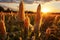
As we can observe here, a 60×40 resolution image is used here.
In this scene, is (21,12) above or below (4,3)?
above

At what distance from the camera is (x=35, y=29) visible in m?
1.49

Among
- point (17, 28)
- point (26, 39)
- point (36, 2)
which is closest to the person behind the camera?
point (26, 39)

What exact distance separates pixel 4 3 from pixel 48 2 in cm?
67

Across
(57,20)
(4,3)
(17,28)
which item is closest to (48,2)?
(4,3)

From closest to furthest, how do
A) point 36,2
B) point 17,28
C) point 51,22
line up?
point 17,28 → point 51,22 → point 36,2

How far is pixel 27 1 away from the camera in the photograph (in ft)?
10.3

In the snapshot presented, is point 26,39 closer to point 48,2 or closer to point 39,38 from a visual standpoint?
point 39,38

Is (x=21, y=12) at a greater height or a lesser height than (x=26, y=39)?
greater

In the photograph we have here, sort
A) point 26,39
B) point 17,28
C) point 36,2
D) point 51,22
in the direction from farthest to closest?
point 36,2, point 51,22, point 17,28, point 26,39

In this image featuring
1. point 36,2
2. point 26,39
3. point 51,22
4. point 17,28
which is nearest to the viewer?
point 26,39

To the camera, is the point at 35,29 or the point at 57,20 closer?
the point at 35,29

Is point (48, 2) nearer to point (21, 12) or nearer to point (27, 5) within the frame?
point (27, 5)

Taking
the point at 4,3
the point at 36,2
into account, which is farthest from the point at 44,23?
the point at 4,3

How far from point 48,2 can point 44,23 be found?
1.62 meters
